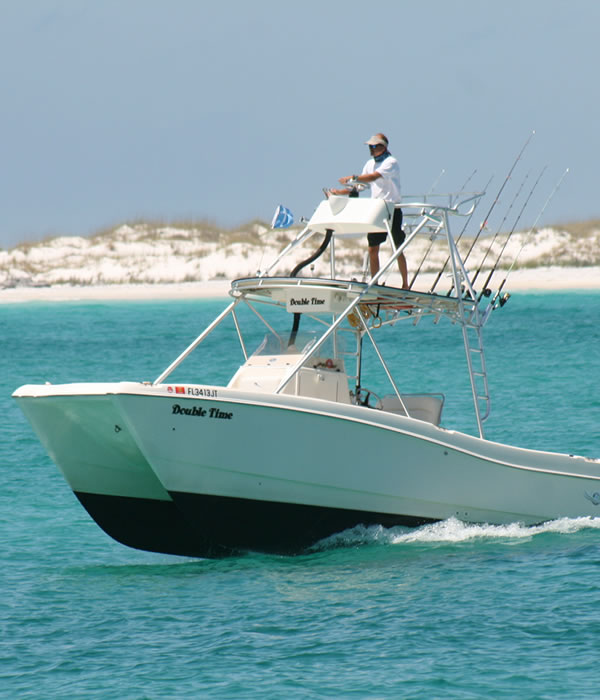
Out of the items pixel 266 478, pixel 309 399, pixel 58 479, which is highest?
pixel 309 399

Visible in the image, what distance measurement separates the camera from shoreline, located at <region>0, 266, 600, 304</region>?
259ft

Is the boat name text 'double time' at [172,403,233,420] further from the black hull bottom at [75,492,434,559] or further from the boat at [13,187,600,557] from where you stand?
the black hull bottom at [75,492,434,559]

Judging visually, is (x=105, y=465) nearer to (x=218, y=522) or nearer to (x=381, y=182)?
(x=218, y=522)

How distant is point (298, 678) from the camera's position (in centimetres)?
849

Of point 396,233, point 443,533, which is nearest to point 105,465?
point 443,533

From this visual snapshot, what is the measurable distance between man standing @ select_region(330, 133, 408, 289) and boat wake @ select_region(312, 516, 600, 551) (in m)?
2.63

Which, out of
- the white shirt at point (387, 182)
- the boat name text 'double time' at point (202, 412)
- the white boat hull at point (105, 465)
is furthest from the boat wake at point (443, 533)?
the white shirt at point (387, 182)

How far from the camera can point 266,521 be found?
454 inches

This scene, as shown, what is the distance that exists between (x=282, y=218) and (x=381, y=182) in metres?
1.13

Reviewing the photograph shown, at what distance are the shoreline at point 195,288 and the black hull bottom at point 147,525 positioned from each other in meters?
64.7

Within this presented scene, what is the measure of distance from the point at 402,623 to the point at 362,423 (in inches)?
86.1

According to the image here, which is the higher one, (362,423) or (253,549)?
(362,423)

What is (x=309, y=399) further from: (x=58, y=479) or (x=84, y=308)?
(x=84, y=308)

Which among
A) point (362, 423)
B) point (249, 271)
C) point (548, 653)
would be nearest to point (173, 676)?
point (548, 653)
